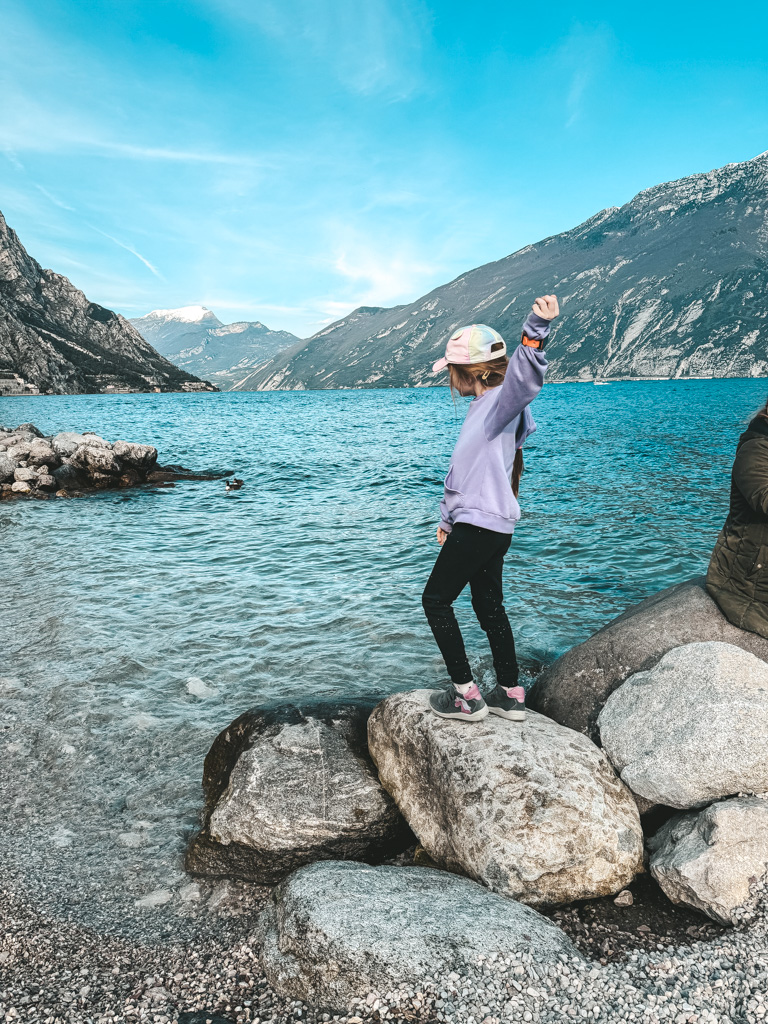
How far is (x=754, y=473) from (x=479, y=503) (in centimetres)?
232

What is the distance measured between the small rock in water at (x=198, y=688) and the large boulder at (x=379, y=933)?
13.4ft

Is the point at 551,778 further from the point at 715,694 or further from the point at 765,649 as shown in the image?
the point at 765,649

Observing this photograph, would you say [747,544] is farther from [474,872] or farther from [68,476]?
[68,476]

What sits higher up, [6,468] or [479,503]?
[479,503]

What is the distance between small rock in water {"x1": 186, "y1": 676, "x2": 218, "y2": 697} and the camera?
311 inches

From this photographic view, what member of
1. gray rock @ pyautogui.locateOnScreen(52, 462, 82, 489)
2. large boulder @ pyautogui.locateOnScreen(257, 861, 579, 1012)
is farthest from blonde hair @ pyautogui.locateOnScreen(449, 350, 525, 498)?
gray rock @ pyautogui.locateOnScreen(52, 462, 82, 489)

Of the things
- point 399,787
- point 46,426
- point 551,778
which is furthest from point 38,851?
point 46,426

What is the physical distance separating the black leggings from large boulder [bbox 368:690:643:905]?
1.73 ft

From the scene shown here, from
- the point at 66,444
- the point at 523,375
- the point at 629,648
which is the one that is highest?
the point at 523,375

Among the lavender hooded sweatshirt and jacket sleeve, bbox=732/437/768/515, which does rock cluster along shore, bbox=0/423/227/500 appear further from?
jacket sleeve, bbox=732/437/768/515

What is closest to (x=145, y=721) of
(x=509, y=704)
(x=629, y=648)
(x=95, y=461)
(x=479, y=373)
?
(x=509, y=704)

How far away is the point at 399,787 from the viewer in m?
5.09

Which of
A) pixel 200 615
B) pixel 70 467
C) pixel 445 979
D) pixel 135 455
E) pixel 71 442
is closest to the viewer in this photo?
pixel 445 979

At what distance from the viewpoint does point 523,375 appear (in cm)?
386
